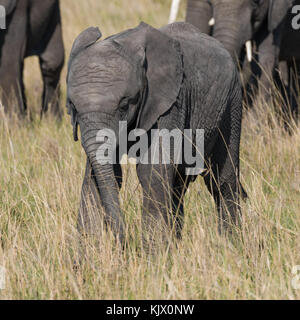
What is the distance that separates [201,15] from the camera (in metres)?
8.26

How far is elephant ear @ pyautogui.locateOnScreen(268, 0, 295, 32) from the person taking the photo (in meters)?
7.84

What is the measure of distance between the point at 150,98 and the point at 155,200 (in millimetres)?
497

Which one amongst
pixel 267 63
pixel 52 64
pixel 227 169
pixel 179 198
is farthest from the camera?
pixel 52 64

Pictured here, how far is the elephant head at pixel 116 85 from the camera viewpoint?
409 centimetres


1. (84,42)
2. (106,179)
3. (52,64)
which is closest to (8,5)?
(52,64)

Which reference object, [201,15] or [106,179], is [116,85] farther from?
[201,15]

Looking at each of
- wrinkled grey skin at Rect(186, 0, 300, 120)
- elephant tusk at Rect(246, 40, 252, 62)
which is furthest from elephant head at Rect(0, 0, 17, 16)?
elephant tusk at Rect(246, 40, 252, 62)

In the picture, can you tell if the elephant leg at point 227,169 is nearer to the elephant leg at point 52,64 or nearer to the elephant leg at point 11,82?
the elephant leg at point 11,82

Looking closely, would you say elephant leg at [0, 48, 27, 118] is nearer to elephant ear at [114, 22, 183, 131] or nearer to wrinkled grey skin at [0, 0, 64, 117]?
wrinkled grey skin at [0, 0, 64, 117]

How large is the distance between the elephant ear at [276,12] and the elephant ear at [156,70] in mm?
3599

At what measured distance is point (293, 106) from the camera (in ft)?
29.3

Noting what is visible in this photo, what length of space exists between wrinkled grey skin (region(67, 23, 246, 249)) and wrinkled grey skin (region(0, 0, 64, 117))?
323 centimetres
